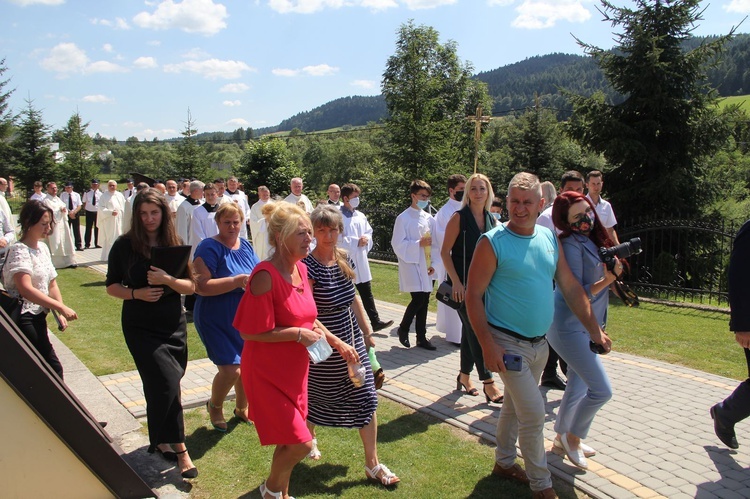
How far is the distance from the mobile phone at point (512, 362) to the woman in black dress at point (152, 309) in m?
2.20

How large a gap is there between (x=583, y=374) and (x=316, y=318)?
1.89m

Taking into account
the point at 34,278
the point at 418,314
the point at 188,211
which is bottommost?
the point at 418,314

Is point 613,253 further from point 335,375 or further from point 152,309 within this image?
point 152,309

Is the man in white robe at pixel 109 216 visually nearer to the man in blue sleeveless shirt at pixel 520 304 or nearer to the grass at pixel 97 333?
the grass at pixel 97 333

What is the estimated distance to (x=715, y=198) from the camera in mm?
15633

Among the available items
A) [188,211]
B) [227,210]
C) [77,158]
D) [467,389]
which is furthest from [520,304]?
[77,158]

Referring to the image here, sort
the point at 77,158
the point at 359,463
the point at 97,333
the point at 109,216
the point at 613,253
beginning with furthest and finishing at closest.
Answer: the point at 77,158
the point at 109,216
the point at 97,333
the point at 359,463
the point at 613,253

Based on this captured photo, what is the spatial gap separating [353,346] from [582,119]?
14.1 meters

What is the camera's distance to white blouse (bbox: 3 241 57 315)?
4.58 meters

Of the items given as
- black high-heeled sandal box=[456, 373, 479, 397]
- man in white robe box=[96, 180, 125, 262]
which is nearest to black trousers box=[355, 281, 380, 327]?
black high-heeled sandal box=[456, 373, 479, 397]

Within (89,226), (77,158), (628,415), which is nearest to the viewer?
(628,415)

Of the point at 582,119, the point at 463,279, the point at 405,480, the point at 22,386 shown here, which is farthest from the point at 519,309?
the point at 582,119

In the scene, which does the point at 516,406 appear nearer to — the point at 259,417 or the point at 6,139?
the point at 259,417

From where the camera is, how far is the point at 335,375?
412cm
